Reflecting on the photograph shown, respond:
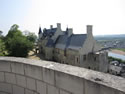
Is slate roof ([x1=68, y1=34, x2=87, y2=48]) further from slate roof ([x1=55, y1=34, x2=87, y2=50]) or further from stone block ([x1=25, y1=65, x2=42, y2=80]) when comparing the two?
stone block ([x1=25, y1=65, x2=42, y2=80])

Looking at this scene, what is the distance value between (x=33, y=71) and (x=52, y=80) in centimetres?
50

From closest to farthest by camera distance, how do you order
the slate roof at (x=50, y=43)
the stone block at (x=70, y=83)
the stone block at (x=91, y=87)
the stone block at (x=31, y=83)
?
the stone block at (x=91, y=87), the stone block at (x=70, y=83), the stone block at (x=31, y=83), the slate roof at (x=50, y=43)

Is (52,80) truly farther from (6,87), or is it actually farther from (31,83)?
(6,87)

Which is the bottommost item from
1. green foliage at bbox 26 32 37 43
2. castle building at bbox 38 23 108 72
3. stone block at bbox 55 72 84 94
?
castle building at bbox 38 23 108 72

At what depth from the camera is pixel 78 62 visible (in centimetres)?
1934

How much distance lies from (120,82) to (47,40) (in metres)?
27.1

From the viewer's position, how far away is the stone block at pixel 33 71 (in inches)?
87.3

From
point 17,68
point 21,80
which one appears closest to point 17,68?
point 17,68

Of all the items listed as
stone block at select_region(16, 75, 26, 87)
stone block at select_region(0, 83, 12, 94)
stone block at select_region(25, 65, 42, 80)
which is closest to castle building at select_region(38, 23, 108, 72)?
stone block at select_region(0, 83, 12, 94)

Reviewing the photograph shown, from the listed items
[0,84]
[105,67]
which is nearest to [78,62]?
[105,67]

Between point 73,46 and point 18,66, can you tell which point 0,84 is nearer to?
point 18,66

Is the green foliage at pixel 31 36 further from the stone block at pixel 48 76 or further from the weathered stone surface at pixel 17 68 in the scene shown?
the stone block at pixel 48 76

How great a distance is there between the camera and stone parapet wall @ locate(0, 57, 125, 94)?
1510 mm

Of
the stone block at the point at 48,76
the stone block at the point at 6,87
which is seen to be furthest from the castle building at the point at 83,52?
the stone block at the point at 48,76
